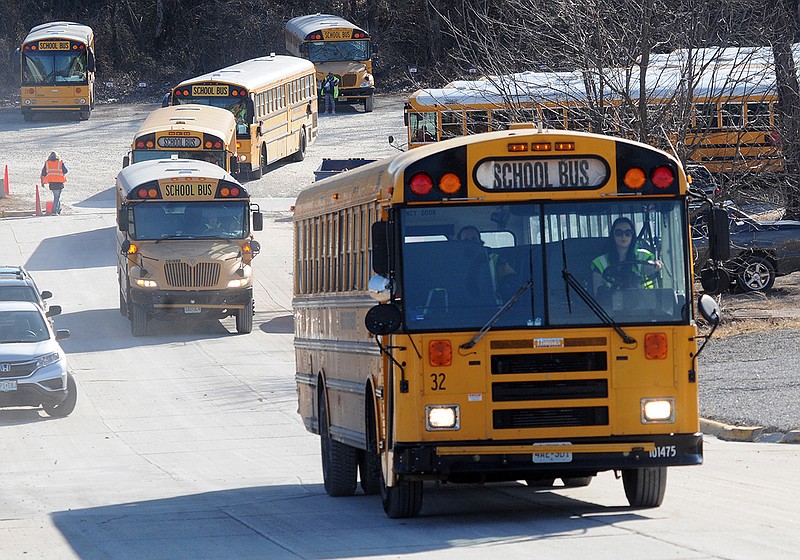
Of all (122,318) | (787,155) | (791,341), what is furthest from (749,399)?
(122,318)

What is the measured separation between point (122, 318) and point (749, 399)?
1547cm

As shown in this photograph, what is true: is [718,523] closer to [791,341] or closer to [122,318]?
[791,341]

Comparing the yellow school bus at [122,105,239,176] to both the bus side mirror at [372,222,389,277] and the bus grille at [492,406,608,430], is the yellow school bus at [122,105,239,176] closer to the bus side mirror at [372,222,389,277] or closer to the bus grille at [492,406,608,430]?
the bus side mirror at [372,222,389,277]

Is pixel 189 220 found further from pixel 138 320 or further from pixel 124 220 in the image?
pixel 138 320

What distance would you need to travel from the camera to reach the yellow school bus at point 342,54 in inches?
2245

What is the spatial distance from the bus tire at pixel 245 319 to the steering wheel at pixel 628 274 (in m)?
17.9

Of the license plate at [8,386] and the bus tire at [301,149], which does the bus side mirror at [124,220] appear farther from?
the bus tire at [301,149]

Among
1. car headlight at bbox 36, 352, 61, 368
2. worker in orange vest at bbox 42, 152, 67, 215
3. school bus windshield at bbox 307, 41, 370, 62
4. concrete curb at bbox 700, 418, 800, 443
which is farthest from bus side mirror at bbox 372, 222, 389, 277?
school bus windshield at bbox 307, 41, 370, 62

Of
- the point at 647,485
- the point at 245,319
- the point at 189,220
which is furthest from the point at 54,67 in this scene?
the point at 647,485

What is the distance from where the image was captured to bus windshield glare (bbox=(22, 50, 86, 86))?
55531 millimetres

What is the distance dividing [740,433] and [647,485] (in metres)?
5.50

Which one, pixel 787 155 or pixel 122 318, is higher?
pixel 787 155

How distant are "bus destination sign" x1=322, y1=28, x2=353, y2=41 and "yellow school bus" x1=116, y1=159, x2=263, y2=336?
97.1 ft

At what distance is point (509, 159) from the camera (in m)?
9.90
